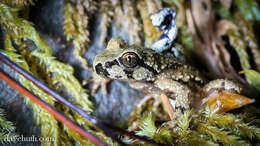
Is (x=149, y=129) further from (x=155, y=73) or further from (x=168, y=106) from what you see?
(x=155, y=73)

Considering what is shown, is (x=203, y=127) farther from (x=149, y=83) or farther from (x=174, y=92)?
(x=149, y=83)

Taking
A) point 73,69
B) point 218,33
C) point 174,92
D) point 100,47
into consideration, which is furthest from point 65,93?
point 218,33

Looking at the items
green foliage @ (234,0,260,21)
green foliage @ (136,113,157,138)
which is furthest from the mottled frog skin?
green foliage @ (234,0,260,21)

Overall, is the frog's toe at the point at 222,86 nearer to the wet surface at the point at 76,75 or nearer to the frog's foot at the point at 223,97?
the frog's foot at the point at 223,97

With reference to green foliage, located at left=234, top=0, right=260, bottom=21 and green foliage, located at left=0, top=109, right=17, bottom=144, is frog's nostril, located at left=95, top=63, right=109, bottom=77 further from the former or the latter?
green foliage, located at left=234, top=0, right=260, bottom=21

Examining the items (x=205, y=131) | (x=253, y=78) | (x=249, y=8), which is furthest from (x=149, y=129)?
(x=249, y=8)

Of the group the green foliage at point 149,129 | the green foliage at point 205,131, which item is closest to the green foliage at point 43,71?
the green foliage at point 149,129

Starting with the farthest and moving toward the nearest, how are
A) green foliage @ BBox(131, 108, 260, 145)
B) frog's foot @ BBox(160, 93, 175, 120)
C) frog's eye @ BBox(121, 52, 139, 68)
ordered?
frog's foot @ BBox(160, 93, 175, 120)
frog's eye @ BBox(121, 52, 139, 68)
green foliage @ BBox(131, 108, 260, 145)
